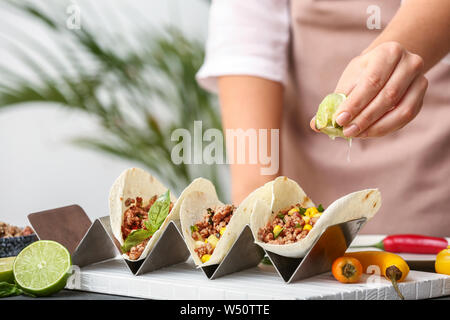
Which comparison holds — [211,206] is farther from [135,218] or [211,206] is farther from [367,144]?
[367,144]

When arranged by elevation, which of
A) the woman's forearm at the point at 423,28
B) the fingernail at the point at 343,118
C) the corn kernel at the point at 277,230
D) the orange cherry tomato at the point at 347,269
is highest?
the woman's forearm at the point at 423,28

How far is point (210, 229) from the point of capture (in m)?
1.23

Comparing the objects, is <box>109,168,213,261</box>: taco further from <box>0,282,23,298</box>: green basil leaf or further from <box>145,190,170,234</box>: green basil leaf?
<box>0,282,23,298</box>: green basil leaf

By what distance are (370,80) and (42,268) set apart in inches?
28.9

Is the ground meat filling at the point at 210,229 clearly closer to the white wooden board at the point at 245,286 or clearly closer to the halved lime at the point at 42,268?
the white wooden board at the point at 245,286

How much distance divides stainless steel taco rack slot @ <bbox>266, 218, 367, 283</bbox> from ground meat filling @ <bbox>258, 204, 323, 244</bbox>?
0.12ft

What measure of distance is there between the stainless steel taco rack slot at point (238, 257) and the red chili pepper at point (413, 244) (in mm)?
459

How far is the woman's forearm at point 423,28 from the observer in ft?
4.87

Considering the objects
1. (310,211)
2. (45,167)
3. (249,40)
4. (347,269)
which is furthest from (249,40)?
(45,167)

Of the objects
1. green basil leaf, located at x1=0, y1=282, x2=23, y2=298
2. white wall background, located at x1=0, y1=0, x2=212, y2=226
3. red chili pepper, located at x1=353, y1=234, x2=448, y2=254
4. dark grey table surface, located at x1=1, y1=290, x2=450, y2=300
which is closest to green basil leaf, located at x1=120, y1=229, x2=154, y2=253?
dark grey table surface, located at x1=1, y1=290, x2=450, y2=300

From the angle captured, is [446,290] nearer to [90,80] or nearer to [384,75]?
[384,75]

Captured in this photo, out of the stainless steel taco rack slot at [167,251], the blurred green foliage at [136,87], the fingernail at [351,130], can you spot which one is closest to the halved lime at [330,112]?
the fingernail at [351,130]

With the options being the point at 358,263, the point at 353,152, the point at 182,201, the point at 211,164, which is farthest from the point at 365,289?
the point at 211,164

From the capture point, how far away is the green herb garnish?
122 cm
